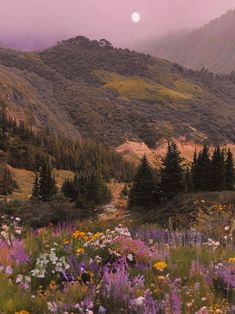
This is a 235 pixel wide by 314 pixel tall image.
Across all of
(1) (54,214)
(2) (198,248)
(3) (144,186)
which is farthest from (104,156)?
(2) (198,248)

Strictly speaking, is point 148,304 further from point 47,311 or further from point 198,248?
point 198,248

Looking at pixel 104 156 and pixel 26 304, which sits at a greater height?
pixel 104 156

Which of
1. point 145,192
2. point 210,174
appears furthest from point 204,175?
point 145,192

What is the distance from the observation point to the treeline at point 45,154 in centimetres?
12162

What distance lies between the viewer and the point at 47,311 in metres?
4.27

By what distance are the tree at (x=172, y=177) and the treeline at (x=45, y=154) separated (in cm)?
5895

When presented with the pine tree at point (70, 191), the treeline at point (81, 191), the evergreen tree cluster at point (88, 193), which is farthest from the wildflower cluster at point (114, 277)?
the pine tree at point (70, 191)

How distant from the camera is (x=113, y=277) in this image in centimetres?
487

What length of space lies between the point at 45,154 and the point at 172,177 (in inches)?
3469

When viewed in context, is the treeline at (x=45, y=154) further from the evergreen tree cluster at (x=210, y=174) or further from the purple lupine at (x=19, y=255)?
the purple lupine at (x=19, y=255)

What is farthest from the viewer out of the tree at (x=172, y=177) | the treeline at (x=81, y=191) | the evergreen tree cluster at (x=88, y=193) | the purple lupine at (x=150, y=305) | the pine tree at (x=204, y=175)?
the pine tree at (x=204, y=175)

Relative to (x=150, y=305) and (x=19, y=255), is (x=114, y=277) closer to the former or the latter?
(x=150, y=305)

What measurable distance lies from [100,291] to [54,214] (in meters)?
38.0

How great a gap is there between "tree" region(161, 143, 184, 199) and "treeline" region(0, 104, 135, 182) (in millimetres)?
58953
